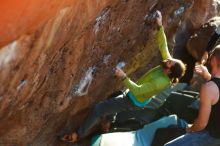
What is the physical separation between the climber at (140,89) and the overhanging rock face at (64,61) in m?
0.37

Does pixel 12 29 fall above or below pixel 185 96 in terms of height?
above

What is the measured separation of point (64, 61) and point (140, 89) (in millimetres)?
1133

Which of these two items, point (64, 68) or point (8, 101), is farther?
point (64, 68)

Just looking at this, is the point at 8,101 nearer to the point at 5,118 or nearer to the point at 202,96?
the point at 5,118

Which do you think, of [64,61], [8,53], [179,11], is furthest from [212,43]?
[8,53]

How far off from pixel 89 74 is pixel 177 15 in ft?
10.4

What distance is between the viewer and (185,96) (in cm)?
875

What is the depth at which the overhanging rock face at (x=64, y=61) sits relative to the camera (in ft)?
18.9

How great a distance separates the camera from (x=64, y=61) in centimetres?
658

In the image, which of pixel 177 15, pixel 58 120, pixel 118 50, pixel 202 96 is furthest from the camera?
pixel 177 15

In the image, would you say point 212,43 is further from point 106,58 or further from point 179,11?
point 106,58

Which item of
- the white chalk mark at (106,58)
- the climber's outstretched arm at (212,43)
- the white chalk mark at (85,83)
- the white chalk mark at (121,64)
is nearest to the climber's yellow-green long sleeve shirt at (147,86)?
the white chalk mark at (85,83)

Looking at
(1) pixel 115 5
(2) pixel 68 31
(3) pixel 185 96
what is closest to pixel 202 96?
(2) pixel 68 31

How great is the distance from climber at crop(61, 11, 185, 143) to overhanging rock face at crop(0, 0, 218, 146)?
14.7 inches
